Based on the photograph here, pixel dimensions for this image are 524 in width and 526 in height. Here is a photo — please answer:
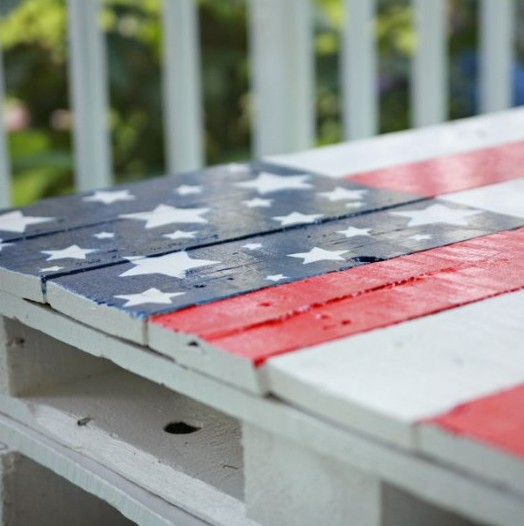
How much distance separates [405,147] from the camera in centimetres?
150

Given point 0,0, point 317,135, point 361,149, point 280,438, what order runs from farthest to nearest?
1. point 317,135
2. point 0,0
3. point 361,149
4. point 280,438

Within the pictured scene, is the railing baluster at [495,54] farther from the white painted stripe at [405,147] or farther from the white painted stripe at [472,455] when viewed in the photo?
the white painted stripe at [472,455]

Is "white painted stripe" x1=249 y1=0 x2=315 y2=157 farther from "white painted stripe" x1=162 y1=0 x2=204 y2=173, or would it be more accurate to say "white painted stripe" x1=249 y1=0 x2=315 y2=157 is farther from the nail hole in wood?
the nail hole in wood

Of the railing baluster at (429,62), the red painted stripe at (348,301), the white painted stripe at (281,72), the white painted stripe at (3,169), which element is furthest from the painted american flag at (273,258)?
the railing baluster at (429,62)

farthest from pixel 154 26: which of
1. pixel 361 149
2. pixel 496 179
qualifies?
pixel 496 179

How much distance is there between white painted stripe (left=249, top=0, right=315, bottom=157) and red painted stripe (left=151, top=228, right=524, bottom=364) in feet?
3.08

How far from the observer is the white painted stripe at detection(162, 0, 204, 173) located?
5.93ft

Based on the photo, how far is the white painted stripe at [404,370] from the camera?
696 mm

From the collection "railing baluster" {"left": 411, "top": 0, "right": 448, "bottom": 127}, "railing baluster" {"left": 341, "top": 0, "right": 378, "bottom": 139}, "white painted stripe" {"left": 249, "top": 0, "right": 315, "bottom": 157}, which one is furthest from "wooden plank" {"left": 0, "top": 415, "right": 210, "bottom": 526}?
"railing baluster" {"left": 411, "top": 0, "right": 448, "bottom": 127}

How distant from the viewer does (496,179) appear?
1.30 metres

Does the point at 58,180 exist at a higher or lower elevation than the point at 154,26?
lower

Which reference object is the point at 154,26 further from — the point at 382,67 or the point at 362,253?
the point at 362,253

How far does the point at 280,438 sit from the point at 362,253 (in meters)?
0.27

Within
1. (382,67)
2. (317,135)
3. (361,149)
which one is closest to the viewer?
(361,149)
